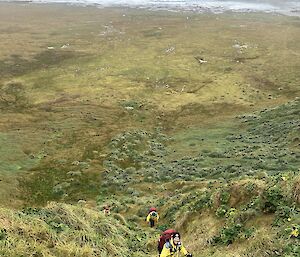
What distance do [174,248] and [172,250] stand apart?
0.35 feet

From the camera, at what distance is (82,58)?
3713 inches

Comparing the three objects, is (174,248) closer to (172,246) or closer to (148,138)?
(172,246)

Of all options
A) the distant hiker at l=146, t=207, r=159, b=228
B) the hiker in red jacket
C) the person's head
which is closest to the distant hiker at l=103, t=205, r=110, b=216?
the distant hiker at l=146, t=207, r=159, b=228

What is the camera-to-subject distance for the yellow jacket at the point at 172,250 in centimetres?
1560

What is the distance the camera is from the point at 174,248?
15664 mm

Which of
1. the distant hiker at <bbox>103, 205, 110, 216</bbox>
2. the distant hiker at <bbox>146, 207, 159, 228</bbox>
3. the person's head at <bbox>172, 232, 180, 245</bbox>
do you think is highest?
the person's head at <bbox>172, 232, 180, 245</bbox>

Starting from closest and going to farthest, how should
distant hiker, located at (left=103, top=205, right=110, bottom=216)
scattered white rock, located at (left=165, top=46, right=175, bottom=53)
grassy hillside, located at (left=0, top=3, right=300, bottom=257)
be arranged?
grassy hillside, located at (left=0, top=3, right=300, bottom=257)
distant hiker, located at (left=103, top=205, right=110, bottom=216)
scattered white rock, located at (left=165, top=46, right=175, bottom=53)

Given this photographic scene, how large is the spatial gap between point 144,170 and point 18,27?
3885 inches

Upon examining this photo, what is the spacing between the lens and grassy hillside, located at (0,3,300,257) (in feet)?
65.3

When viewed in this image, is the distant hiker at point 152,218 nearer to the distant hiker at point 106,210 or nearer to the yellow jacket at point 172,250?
the distant hiker at point 106,210

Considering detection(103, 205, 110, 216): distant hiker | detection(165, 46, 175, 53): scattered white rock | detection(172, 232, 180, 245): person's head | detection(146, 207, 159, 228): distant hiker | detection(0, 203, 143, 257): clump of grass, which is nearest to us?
detection(0, 203, 143, 257): clump of grass

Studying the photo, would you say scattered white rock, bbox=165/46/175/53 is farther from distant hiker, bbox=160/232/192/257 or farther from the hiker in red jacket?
distant hiker, bbox=160/232/192/257

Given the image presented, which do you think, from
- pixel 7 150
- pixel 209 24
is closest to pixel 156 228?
pixel 7 150

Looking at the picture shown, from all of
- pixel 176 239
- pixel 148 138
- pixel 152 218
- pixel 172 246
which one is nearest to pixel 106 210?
pixel 152 218
